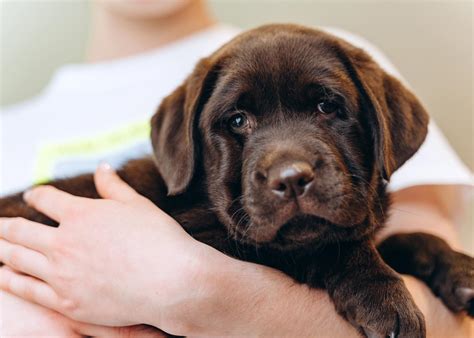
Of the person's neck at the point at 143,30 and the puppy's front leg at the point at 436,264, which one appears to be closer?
the puppy's front leg at the point at 436,264

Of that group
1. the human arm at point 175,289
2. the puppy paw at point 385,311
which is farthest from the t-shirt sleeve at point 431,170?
the puppy paw at point 385,311

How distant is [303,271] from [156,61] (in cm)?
168

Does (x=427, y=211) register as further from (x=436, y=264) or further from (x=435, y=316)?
(x=435, y=316)

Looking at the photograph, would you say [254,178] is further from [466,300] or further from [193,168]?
[466,300]

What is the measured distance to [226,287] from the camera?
1635 millimetres

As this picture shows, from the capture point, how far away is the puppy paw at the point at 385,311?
5.04ft

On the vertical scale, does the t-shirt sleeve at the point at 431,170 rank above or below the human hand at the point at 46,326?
above

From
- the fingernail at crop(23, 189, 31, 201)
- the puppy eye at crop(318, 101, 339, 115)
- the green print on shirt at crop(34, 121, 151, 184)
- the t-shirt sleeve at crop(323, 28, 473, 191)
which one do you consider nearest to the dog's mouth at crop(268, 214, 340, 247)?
the puppy eye at crop(318, 101, 339, 115)

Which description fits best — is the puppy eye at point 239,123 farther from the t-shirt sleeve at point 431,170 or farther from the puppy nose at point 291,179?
the t-shirt sleeve at point 431,170

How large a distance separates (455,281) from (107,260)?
113 cm

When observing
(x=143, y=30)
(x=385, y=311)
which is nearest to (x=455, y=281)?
(x=385, y=311)

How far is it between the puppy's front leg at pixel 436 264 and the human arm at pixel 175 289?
0.22 feet

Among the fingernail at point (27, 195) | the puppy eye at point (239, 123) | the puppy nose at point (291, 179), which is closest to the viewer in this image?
the puppy nose at point (291, 179)

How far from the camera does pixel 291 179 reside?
1.46 meters
